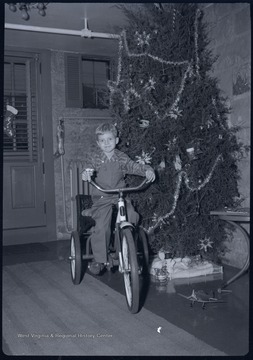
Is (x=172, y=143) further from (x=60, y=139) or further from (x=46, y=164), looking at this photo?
(x=46, y=164)

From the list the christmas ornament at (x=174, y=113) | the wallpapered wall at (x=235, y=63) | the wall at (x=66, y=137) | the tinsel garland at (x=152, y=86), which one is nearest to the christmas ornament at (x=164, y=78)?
the tinsel garland at (x=152, y=86)

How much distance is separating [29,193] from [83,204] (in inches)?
91.4

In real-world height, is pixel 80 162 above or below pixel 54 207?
above

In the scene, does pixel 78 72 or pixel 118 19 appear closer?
pixel 118 19

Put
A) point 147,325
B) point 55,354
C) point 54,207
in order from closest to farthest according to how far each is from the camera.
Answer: point 55,354
point 147,325
point 54,207

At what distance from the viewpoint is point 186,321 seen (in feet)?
9.09

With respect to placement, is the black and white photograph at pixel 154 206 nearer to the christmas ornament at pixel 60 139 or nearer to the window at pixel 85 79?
the window at pixel 85 79

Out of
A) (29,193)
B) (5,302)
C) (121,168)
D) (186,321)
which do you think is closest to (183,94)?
(121,168)

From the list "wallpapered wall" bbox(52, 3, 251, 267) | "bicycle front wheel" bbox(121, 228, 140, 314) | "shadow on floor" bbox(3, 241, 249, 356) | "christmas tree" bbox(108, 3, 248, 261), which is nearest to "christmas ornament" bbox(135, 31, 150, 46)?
"christmas tree" bbox(108, 3, 248, 261)

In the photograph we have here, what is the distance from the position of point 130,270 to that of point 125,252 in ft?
0.61

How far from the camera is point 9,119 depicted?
5.58m

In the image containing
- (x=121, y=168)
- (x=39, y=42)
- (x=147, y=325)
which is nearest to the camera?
(x=147, y=325)

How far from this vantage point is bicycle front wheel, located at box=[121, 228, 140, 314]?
2724 mm

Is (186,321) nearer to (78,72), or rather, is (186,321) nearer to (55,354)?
(55,354)
